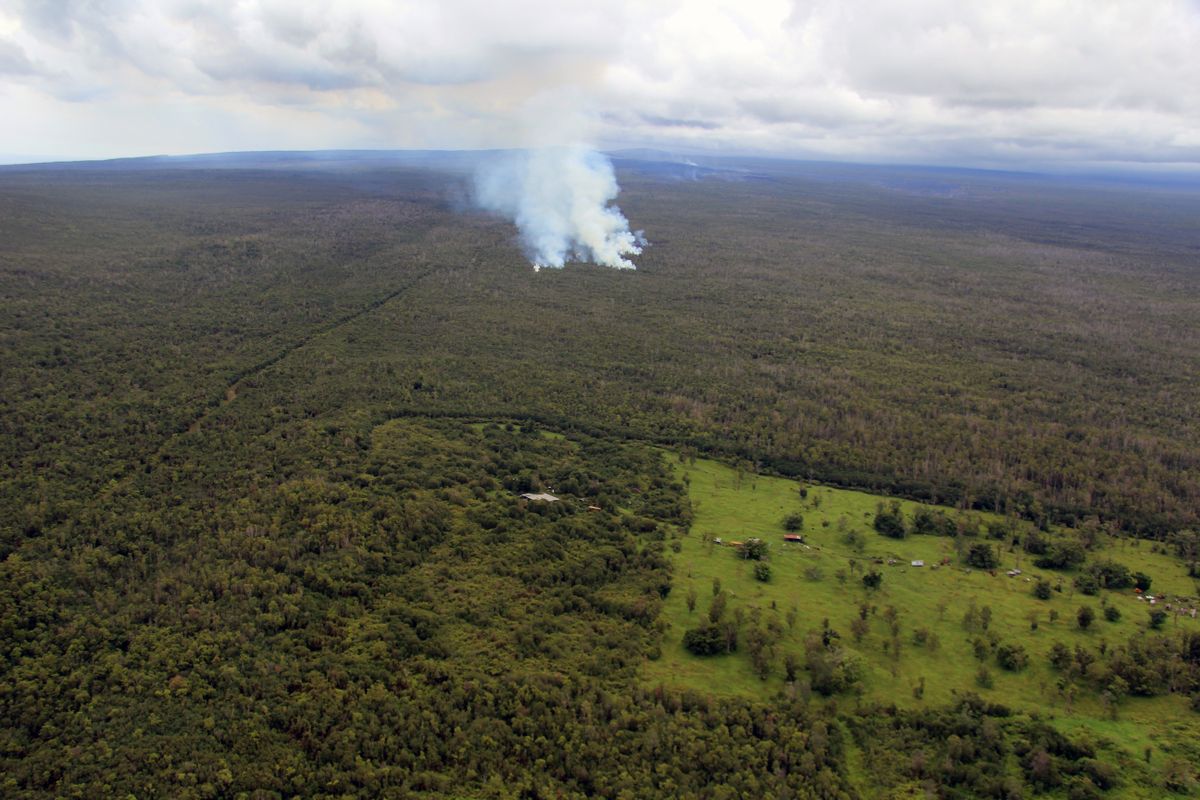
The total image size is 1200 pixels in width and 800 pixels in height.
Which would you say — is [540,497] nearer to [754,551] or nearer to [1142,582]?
[754,551]

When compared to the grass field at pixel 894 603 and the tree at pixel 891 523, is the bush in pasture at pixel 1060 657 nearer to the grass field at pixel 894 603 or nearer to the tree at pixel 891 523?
the grass field at pixel 894 603

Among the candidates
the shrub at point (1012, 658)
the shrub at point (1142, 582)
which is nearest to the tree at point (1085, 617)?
the shrub at point (1012, 658)

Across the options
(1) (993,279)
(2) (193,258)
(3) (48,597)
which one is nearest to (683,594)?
(3) (48,597)

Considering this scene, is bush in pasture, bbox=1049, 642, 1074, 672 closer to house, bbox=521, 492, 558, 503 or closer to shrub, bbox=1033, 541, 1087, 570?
shrub, bbox=1033, 541, 1087, 570

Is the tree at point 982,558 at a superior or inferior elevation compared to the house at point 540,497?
inferior

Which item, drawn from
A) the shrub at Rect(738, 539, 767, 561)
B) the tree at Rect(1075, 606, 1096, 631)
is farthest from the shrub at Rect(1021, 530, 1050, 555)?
the shrub at Rect(738, 539, 767, 561)
